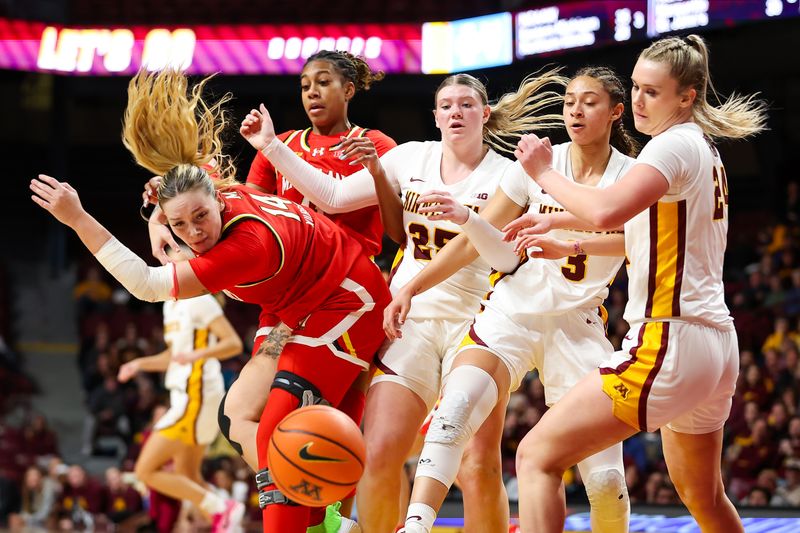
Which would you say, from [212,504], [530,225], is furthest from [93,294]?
[530,225]

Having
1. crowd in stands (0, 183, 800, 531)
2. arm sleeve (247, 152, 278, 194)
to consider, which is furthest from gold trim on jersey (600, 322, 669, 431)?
crowd in stands (0, 183, 800, 531)

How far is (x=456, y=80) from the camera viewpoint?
4.70 metres

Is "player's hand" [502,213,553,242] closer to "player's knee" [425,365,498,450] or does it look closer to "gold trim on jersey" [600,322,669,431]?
"gold trim on jersey" [600,322,669,431]

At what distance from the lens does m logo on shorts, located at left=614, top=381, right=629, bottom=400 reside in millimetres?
3592

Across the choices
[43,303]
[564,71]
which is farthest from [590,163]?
[43,303]

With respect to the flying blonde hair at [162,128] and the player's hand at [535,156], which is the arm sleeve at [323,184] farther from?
the player's hand at [535,156]

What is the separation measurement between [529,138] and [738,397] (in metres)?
7.43

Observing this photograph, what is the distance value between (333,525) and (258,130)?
1744 mm

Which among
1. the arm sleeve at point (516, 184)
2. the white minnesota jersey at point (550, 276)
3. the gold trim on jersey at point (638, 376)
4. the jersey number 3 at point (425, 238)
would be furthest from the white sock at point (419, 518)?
the arm sleeve at point (516, 184)

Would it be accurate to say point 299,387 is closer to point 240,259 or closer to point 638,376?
point 240,259

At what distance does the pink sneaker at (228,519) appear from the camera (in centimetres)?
766

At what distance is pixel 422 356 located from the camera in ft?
14.7

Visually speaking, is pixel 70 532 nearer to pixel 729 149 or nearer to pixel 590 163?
pixel 590 163

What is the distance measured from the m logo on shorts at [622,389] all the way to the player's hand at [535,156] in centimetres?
78
